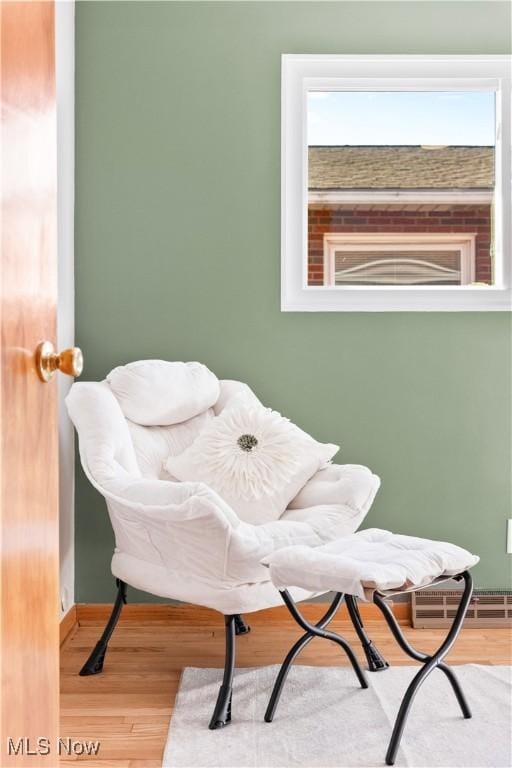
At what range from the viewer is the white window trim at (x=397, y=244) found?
10.6ft

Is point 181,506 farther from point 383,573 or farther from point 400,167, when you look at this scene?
point 400,167

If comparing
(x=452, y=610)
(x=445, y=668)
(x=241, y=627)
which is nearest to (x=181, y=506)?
(x=445, y=668)

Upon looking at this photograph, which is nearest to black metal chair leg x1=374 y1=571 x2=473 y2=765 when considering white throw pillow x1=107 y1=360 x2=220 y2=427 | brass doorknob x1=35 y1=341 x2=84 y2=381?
brass doorknob x1=35 y1=341 x2=84 y2=381

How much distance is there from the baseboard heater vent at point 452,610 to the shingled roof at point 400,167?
1.77m

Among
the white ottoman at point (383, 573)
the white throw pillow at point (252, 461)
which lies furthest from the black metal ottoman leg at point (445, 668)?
the white throw pillow at point (252, 461)

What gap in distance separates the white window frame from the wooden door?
80.0 inches

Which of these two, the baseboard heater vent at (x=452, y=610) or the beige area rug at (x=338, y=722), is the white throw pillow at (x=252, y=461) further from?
the baseboard heater vent at (x=452, y=610)

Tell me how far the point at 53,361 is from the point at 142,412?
164cm

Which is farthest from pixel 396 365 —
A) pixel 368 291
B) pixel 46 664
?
pixel 46 664

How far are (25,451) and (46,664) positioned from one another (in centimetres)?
35

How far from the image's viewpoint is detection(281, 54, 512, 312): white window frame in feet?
10.3

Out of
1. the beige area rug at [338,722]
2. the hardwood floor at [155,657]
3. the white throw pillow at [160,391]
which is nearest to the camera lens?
the beige area rug at [338,722]

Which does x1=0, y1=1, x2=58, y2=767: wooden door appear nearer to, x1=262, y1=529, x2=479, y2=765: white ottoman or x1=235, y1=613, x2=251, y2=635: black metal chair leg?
x1=262, y1=529, x2=479, y2=765: white ottoman

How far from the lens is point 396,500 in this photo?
10.3 feet
